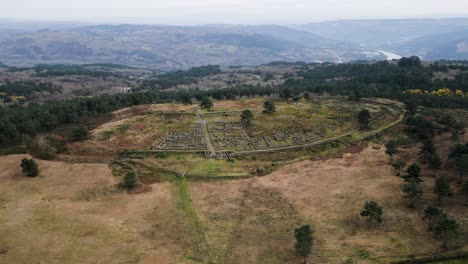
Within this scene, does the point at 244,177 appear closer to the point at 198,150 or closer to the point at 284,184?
the point at 284,184

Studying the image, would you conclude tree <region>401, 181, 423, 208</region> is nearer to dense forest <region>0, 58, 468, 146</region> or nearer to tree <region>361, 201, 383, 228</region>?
tree <region>361, 201, 383, 228</region>

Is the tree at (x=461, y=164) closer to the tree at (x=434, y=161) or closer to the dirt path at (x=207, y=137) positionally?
the tree at (x=434, y=161)

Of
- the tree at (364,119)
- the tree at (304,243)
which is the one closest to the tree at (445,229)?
the tree at (304,243)

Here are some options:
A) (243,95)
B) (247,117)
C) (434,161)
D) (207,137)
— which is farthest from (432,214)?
(243,95)

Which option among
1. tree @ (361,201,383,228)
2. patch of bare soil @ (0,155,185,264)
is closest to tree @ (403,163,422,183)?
tree @ (361,201,383,228)

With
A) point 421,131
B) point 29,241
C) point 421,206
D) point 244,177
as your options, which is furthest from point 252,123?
point 29,241

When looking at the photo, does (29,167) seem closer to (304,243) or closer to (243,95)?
(304,243)
